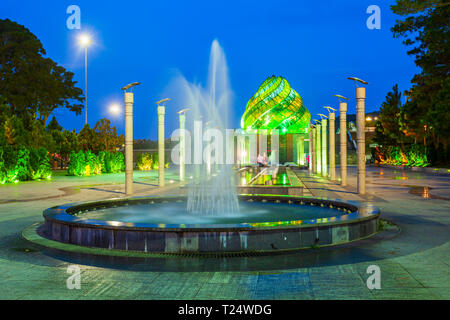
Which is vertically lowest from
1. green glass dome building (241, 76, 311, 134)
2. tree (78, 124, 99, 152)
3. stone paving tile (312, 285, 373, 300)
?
stone paving tile (312, 285, 373, 300)

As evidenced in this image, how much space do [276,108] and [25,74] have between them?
26347 mm

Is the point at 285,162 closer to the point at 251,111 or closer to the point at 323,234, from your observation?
the point at 251,111

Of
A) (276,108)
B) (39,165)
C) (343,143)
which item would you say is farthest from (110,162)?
(276,108)

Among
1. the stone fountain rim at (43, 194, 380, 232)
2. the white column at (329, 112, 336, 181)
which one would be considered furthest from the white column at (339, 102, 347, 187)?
the stone fountain rim at (43, 194, 380, 232)

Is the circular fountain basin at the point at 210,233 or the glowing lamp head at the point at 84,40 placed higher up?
the glowing lamp head at the point at 84,40

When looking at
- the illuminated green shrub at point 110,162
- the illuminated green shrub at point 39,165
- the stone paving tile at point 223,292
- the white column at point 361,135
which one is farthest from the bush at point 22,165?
the stone paving tile at point 223,292

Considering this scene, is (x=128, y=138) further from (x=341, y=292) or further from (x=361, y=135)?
(x=341, y=292)

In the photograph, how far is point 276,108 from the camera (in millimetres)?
49844

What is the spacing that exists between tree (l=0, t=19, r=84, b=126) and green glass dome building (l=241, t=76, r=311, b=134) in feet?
70.3

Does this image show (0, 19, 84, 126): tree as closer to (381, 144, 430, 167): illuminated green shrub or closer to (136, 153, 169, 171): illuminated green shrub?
(136, 153, 169, 171): illuminated green shrub

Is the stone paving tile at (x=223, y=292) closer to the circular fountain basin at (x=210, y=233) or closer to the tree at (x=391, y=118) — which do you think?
Answer: the circular fountain basin at (x=210, y=233)

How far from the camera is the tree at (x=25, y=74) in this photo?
43.4 meters

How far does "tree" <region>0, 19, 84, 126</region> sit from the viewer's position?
4338 cm

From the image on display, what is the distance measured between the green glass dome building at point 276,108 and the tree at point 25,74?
2141 cm
